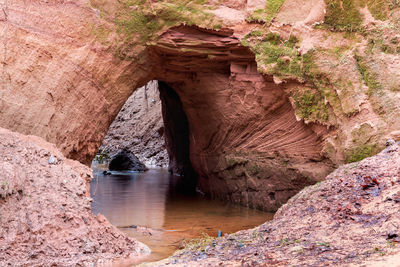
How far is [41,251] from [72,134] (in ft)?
11.0

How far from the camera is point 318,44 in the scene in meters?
8.61

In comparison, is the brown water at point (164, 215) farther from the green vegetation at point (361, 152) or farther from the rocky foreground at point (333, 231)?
the green vegetation at point (361, 152)

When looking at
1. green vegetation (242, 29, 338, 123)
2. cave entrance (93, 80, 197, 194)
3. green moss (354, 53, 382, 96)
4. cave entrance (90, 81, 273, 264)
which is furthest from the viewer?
cave entrance (93, 80, 197, 194)

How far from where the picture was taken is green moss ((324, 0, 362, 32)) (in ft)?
28.2

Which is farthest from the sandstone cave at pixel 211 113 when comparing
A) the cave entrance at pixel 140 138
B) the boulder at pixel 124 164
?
the boulder at pixel 124 164

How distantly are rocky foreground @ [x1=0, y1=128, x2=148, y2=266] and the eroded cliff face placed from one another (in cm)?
165

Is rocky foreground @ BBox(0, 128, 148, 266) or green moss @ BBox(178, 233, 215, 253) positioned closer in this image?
rocky foreground @ BBox(0, 128, 148, 266)

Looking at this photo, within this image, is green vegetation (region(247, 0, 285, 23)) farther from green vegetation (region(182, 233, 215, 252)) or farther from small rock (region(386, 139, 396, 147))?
green vegetation (region(182, 233, 215, 252))

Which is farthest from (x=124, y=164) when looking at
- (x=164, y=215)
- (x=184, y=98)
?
(x=164, y=215)

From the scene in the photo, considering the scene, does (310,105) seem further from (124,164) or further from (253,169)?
(124,164)

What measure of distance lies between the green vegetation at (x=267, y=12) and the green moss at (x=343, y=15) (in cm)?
89

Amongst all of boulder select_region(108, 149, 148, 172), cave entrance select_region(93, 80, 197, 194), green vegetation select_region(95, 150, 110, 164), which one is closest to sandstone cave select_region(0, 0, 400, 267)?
cave entrance select_region(93, 80, 197, 194)

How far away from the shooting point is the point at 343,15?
28.5 ft

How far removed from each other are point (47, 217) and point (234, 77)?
5.14 metres
